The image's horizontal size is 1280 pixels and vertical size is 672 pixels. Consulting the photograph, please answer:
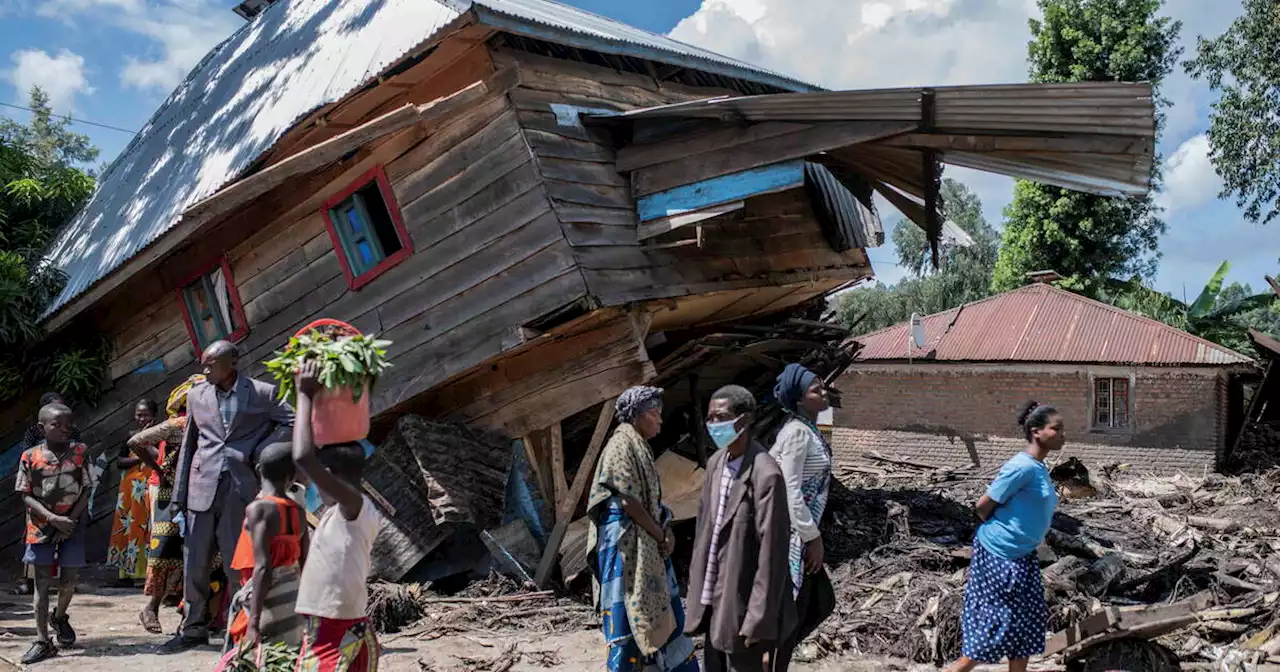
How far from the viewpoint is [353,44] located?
28.9 feet

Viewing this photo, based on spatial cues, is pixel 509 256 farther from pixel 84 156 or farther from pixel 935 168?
pixel 84 156

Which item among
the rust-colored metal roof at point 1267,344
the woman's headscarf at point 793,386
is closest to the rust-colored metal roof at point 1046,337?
the rust-colored metal roof at point 1267,344

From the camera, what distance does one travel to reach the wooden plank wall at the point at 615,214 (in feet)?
25.6

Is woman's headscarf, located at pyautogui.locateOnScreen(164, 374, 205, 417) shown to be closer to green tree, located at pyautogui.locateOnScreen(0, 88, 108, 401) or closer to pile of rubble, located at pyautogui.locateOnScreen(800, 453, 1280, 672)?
green tree, located at pyautogui.locateOnScreen(0, 88, 108, 401)

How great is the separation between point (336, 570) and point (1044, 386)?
58.1ft

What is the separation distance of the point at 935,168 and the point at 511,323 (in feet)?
13.0

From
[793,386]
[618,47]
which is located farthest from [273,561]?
[618,47]

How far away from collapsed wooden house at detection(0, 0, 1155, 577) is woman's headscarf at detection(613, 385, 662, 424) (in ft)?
9.12

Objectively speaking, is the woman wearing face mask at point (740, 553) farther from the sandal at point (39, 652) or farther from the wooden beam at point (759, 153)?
the sandal at point (39, 652)

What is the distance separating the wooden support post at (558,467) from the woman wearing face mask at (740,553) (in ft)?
13.1

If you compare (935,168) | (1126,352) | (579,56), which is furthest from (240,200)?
(1126,352)

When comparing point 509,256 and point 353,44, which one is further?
point 353,44

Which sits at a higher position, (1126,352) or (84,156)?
(84,156)

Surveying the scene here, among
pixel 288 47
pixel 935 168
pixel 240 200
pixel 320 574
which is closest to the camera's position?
pixel 320 574
